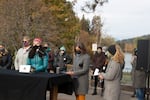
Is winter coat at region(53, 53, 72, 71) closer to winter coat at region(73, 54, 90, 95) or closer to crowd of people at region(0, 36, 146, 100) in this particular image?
crowd of people at region(0, 36, 146, 100)

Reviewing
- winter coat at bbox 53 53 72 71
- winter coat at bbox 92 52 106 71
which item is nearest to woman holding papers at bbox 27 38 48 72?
winter coat at bbox 53 53 72 71

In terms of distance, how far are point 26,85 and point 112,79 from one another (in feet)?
5.85

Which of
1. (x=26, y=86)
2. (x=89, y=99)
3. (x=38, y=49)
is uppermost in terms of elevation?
(x=38, y=49)

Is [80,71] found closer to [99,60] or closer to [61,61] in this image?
[61,61]

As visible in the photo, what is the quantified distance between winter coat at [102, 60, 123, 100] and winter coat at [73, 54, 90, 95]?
97 cm

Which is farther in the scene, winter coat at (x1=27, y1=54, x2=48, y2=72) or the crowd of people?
winter coat at (x1=27, y1=54, x2=48, y2=72)

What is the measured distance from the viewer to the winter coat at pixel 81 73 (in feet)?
35.4

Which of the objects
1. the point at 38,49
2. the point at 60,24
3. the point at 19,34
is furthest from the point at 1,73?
the point at 60,24

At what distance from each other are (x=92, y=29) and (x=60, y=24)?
1270 inches

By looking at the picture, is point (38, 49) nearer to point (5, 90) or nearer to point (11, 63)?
point (5, 90)

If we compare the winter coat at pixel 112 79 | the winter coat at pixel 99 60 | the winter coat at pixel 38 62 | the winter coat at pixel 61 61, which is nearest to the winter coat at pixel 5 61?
the winter coat at pixel 61 61

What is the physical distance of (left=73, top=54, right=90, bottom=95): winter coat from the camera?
35.4 feet

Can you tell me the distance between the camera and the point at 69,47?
53406 millimetres

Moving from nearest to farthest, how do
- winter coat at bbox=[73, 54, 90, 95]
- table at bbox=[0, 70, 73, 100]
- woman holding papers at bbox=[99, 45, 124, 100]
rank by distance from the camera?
table at bbox=[0, 70, 73, 100] < woman holding papers at bbox=[99, 45, 124, 100] < winter coat at bbox=[73, 54, 90, 95]
